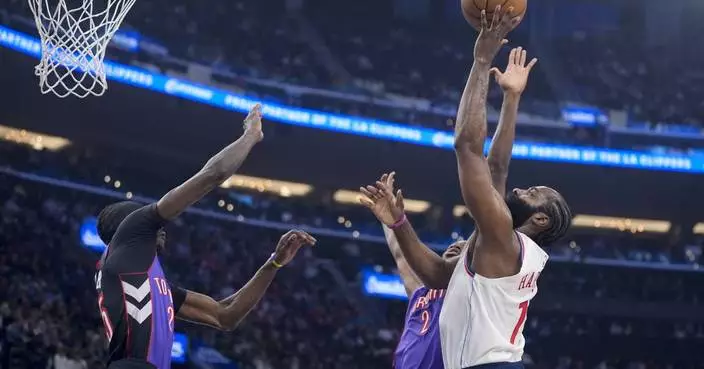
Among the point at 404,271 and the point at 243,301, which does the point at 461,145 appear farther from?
the point at 243,301

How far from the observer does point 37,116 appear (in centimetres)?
1750

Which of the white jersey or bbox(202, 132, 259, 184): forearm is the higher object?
bbox(202, 132, 259, 184): forearm

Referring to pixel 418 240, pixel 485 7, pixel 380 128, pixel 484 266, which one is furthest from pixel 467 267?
pixel 380 128

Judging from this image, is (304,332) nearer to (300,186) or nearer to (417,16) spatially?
(300,186)

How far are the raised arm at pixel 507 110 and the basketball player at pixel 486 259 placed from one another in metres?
0.21

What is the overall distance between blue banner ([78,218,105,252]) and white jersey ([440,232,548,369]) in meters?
13.6

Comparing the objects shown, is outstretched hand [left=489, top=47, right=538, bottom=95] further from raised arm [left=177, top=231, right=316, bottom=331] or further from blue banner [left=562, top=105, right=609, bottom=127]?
blue banner [left=562, top=105, right=609, bottom=127]

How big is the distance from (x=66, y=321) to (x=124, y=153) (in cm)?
797

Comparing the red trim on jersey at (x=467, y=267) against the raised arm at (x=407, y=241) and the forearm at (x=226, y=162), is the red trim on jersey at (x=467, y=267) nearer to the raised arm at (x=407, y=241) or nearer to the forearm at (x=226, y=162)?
the raised arm at (x=407, y=241)

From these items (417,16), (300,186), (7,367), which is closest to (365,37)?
(417,16)

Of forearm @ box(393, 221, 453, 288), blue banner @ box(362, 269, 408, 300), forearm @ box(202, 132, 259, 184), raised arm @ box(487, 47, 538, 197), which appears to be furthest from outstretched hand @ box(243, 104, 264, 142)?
blue banner @ box(362, 269, 408, 300)

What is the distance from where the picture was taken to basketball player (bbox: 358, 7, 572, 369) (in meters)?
3.64

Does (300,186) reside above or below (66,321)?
above

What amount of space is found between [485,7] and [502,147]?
0.63 m
